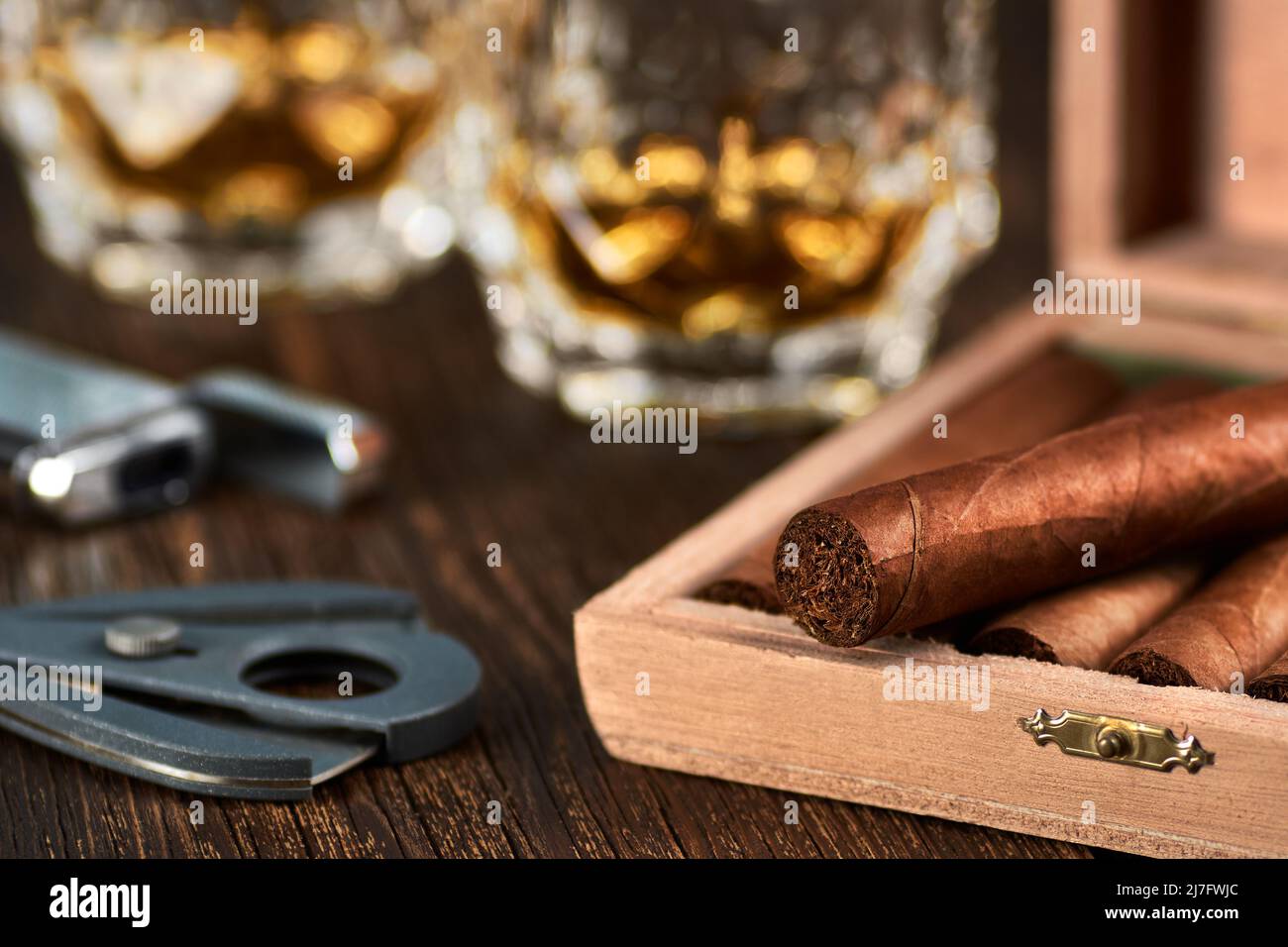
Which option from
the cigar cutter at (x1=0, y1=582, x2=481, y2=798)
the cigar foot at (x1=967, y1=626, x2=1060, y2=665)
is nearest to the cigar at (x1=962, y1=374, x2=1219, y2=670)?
the cigar foot at (x1=967, y1=626, x2=1060, y2=665)

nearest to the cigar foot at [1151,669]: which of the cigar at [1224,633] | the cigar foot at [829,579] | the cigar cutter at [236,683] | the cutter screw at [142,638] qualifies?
the cigar at [1224,633]

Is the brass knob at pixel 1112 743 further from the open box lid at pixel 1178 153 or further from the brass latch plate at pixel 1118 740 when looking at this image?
the open box lid at pixel 1178 153

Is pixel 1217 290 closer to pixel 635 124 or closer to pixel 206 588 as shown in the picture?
pixel 635 124

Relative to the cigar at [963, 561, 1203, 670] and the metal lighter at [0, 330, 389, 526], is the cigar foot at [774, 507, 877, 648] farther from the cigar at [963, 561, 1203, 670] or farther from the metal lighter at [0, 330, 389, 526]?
the metal lighter at [0, 330, 389, 526]

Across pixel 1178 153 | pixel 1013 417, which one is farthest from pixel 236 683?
pixel 1178 153

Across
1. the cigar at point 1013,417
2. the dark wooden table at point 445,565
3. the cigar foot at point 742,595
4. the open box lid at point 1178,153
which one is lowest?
the dark wooden table at point 445,565
